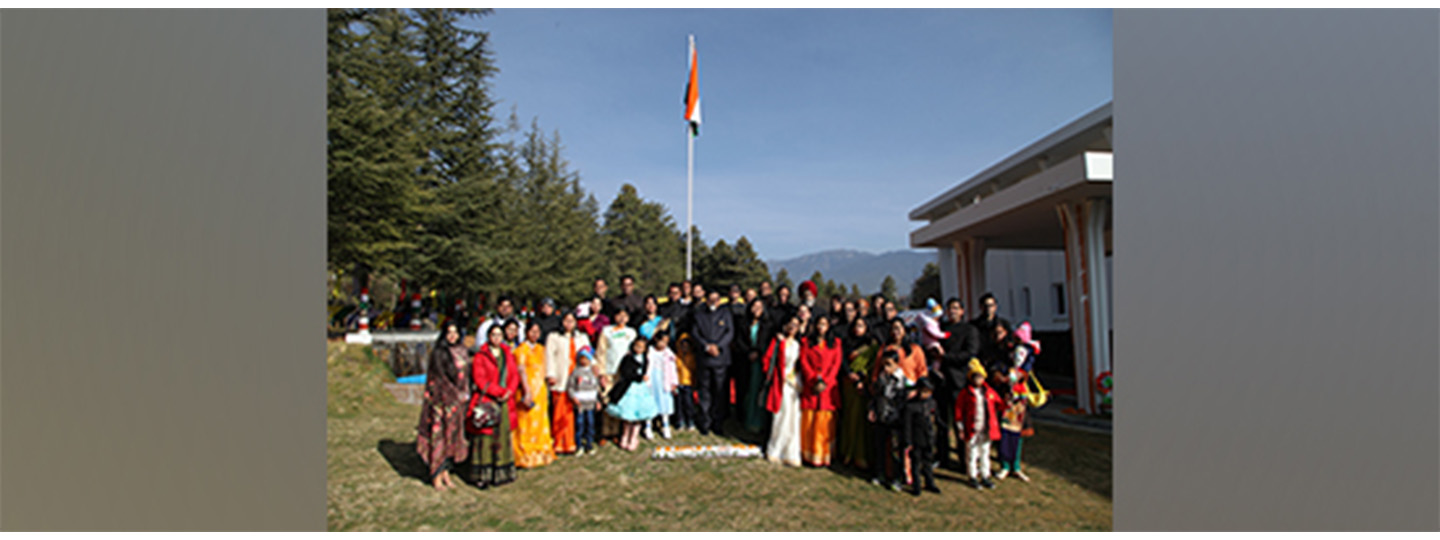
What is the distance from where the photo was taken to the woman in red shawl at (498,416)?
444 centimetres

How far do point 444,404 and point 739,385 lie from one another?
268cm

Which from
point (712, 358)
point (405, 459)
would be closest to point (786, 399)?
point (712, 358)

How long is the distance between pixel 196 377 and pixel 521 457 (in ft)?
7.19

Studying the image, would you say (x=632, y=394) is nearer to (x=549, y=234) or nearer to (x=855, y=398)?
(x=855, y=398)

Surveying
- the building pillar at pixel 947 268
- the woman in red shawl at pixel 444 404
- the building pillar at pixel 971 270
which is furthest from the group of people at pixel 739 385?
the building pillar at pixel 947 268

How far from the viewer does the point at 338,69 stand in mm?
12023

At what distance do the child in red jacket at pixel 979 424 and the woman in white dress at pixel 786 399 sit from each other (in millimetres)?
1166

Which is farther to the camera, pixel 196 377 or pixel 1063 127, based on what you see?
pixel 1063 127

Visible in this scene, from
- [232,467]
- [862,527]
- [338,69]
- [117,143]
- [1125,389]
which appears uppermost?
[338,69]

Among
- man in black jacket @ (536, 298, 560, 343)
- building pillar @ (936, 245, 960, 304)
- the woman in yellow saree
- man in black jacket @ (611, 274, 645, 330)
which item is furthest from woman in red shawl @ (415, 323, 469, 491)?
building pillar @ (936, 245, 960, 304)

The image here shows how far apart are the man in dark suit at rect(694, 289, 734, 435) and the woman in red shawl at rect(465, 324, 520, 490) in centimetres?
170

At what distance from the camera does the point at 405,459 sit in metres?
5.12
